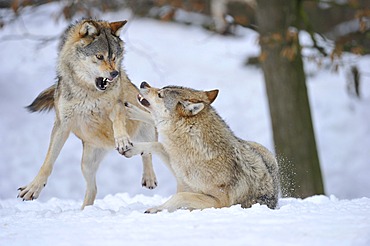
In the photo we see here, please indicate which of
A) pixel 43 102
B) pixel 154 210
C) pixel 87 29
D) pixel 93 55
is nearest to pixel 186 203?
pixel 154 210

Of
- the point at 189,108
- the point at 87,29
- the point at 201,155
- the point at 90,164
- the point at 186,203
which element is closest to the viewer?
the point at 186,203

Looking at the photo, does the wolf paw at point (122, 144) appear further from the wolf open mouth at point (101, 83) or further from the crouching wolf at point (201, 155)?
the wolf open mouth at point (101, 83)

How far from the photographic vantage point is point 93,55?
7.14 m

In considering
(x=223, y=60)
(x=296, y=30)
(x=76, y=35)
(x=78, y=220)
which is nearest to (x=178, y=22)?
(x=223, y=60)

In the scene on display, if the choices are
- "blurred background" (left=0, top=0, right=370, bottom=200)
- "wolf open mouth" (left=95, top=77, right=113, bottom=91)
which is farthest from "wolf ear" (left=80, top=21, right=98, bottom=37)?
"blurred background" (left=0, top=0, right=370, bottom=200)

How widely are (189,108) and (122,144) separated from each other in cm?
80

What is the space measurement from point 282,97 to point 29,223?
586 centimetres

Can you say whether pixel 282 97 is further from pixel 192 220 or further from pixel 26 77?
pixel 26 77

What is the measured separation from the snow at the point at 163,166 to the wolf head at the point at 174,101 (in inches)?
40.1

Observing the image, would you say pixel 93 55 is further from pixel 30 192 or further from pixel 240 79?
pixel 240 79

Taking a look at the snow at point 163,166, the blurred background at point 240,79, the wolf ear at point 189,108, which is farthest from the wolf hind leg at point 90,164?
the blurred background at point 240,79

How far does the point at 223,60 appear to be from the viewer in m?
18.1

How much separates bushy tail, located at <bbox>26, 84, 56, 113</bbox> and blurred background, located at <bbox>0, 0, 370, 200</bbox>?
8.41 ft

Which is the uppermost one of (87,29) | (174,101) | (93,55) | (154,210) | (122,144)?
(87,29)
